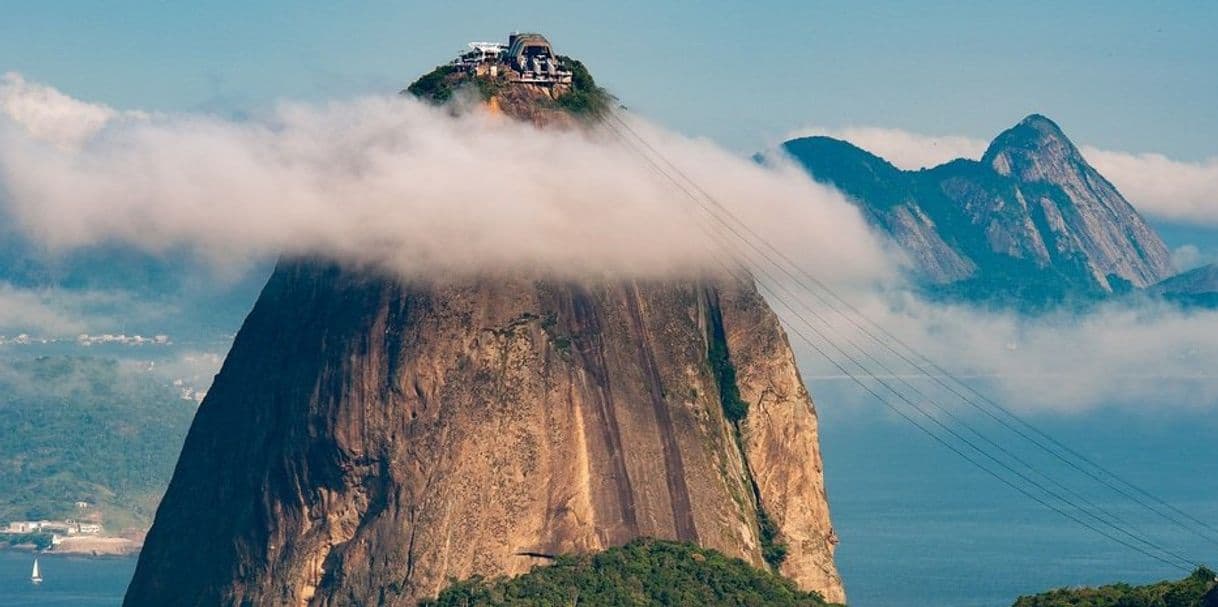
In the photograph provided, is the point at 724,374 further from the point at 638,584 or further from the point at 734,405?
the point at 638,584

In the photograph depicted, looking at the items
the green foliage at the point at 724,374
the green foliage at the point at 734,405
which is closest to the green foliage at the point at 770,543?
the green foliage at the point at 734,405

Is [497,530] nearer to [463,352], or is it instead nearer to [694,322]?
[463,352]

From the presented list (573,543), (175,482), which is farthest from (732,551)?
(175,482)

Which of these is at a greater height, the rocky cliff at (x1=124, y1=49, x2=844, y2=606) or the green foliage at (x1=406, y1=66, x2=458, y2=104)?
the green foliage at (x1=406, y1=66, x2=458, y2=104)

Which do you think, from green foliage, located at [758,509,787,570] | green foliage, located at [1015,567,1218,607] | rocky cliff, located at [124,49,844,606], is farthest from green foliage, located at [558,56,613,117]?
green foliage, located at [1015,567,1218,607]

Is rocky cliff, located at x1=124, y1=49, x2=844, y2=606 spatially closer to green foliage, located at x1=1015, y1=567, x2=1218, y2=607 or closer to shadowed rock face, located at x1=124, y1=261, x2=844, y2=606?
shadowed rock face, located at x1=124, y1=261, x2=844, y2=606

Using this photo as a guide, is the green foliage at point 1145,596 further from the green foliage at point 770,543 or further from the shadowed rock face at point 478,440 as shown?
the shadowed rock face at point 478,440

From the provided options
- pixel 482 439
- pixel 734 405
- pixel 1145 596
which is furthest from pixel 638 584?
pixel 1145 596

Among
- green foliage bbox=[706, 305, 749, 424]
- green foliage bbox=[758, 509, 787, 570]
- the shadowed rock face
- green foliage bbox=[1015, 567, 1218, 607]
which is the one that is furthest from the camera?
green foliage bbox=[706, 305, 749, 424]
